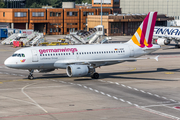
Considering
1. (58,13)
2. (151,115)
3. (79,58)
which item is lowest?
(151,115)

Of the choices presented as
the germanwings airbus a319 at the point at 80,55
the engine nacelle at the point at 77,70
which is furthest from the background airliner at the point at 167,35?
the engine nacelle at the point at 77,70

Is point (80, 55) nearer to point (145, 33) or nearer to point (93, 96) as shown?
point (145, 33)

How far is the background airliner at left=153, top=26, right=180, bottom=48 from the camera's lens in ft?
321

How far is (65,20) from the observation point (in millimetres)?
153875

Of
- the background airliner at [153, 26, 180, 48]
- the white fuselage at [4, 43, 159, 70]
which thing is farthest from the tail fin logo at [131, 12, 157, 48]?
the background airliner at [153, 26, 180, 48]

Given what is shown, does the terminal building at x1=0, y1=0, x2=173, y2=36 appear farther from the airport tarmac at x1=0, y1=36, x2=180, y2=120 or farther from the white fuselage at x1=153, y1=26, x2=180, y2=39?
the airport tarmac at x1=0, y1=36, x2=180, y2=120

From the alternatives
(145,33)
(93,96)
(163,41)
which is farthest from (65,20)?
(93,96)

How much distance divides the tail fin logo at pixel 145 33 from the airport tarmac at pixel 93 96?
17.2ft

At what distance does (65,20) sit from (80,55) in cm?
10480

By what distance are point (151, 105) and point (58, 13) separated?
122 meters

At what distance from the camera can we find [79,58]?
50.9 meters

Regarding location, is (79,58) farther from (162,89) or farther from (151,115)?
(151,115)

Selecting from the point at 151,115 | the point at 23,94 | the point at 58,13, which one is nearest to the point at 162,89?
the point at 151,115

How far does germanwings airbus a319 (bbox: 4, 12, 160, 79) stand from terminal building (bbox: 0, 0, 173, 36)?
282 ft
